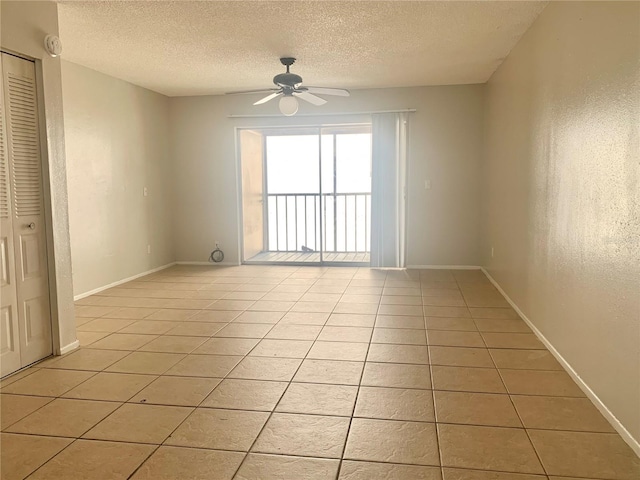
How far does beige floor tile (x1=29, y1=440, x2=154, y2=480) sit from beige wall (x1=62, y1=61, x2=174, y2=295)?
3.16 meters

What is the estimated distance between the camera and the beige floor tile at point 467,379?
8.45ft

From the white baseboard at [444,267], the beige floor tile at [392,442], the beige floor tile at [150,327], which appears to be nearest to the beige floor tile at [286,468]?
the beige floor tile at [392,442]

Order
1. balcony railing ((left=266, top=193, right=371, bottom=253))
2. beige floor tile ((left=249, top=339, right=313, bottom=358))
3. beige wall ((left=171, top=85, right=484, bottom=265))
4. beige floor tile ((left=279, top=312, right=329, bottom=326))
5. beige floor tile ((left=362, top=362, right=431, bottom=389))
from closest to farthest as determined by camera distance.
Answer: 1. beige floor tile ((left=362, top=362, right=431, bottom=389))
2. beige floor tile ((left=249, top=339, right=313, bottom=358))
3. beige floor tile ((left=279, top=312, right=329, bottom=326))
4. beige wall ((left=171, top=85, right=484, bottom=265))
5. balcony railing ((left=266, top=193, right=371, bottom=253))

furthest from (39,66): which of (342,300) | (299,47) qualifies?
(342,300)

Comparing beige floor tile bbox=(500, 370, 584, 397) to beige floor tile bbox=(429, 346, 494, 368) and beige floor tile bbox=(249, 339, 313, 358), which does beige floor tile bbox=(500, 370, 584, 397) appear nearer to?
beige floor tile bbox=(429, 346, 494, 368)

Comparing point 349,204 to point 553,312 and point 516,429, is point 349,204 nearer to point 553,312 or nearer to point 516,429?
point 553,312

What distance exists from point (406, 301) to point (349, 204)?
11.2 feet

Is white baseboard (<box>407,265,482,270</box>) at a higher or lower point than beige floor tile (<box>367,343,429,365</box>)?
higher

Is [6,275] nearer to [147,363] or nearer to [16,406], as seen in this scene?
[16,406]

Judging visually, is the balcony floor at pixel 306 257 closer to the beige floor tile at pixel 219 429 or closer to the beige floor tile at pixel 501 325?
the beige floor tile at pixel 501 325

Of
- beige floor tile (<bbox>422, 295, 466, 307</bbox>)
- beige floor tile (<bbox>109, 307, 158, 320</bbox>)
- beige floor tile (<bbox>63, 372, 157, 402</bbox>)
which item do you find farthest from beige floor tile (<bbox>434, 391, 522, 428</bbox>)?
beige floor tile (<bbox>109, 307, 158, 320</bbox>)

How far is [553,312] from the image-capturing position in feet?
10.1

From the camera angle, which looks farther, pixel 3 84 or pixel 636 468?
pixel 3 84

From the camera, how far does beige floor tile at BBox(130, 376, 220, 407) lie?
2469mm
